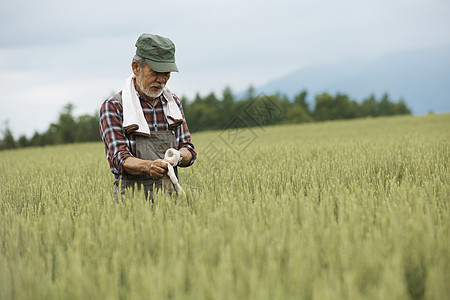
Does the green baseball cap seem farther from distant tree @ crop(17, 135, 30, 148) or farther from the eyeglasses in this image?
distant tree @ crop(17, 135, 30, 148)

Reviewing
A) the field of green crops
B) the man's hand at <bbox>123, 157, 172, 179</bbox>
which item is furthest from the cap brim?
the field of green crops

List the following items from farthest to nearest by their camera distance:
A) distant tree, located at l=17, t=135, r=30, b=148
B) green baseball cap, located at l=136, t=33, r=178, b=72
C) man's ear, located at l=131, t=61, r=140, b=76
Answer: distant tree, located at l=17, t=135, r=30, b=148, man's ear, located at l=131, t=61, r=140, b=76, green baseball cap, located at l=136, t=33, r=178, b=72

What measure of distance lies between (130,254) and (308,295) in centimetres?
69

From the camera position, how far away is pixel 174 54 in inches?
104

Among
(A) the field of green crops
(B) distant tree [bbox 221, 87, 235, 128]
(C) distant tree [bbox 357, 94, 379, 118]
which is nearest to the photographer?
(A) the field of green crops

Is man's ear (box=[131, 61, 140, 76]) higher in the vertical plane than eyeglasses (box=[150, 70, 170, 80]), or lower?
higher

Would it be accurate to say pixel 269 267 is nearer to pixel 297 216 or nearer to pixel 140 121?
Result: pixel 297 216

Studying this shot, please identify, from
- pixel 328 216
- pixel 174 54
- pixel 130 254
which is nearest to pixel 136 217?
pixel 130 254

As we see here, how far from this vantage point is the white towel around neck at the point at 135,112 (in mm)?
2594

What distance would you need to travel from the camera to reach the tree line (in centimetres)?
3459

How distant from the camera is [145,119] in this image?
2.71 meters

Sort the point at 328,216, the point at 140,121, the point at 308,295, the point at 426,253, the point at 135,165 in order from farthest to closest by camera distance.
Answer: the point at 140,121 < the point at 135,165 < the point at 328,216 < the point at 426,253 < the point at 308,295

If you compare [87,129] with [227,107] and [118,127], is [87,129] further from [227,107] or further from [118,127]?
[118,127]

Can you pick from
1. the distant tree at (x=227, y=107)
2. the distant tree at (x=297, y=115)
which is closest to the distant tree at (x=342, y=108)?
the distant tree at (x=297, y=115)
